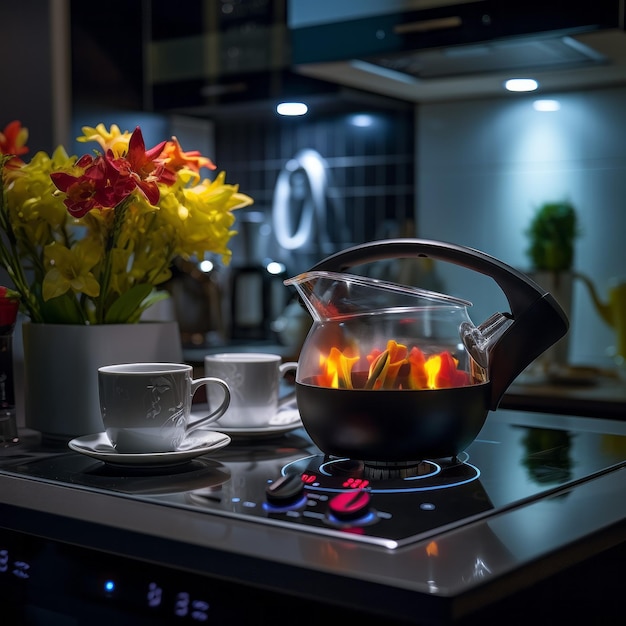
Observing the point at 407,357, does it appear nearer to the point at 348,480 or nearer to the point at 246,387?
the point at 348,480

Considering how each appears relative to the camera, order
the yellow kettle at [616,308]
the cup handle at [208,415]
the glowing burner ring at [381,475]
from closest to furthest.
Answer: the glowing burner ring at [381,475]
the cup handle at [208,415]
the yellow kettle at [616,308]

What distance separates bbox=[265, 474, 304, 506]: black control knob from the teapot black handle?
0.88ft

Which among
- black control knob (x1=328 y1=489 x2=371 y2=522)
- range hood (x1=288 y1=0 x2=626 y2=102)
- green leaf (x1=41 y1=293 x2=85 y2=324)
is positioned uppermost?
range hood (x1=288 y1=0 x2=626 y2=102)

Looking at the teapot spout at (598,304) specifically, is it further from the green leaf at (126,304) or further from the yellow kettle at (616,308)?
the green leaf at (126,304)

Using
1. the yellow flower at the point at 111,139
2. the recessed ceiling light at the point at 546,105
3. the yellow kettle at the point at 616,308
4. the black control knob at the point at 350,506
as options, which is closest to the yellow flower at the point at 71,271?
the yellow flower at the point at 111,139

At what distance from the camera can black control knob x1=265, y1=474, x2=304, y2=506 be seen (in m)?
0.79

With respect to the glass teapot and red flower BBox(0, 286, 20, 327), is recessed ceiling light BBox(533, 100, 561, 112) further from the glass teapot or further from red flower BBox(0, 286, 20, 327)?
red flower BBox(0, 286, 20, 327)

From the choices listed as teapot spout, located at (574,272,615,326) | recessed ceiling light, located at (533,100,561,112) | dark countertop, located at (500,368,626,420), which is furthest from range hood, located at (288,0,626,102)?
dark countertop, located at (500,368,626,420)

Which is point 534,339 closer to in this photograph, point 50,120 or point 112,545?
point 112,545

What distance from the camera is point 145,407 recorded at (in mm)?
947

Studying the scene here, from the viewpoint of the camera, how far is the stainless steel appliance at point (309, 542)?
0.64 meters

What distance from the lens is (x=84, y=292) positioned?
110 centimetres

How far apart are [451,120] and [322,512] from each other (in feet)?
6.92

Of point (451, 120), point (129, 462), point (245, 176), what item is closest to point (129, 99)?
point (245, 176)
